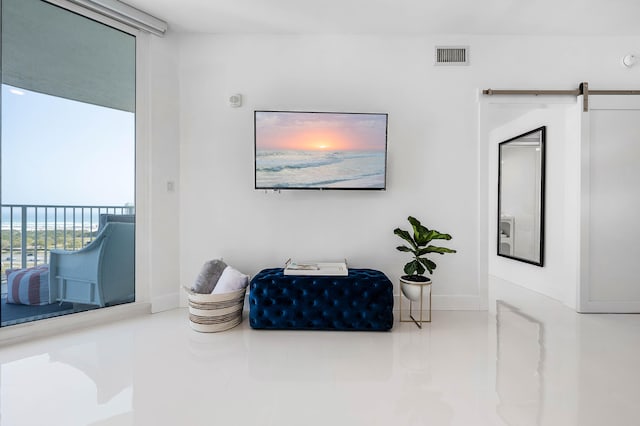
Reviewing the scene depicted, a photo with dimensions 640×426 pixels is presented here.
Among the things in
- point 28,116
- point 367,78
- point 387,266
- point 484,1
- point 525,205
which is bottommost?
point 387,266

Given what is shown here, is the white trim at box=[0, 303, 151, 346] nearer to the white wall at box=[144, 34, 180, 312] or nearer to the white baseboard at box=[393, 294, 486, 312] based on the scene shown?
the white wall at box=[144, 34, 180, 312]

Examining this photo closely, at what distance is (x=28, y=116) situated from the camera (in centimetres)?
247

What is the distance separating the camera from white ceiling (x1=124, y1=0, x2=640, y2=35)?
2.74 metres

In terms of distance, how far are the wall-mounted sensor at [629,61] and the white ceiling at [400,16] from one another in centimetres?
26

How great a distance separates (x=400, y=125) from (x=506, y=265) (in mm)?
2904

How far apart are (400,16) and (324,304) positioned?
282 cm

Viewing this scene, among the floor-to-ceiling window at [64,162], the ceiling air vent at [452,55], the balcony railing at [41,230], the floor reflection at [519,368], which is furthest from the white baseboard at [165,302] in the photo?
the ceiling air vent at [452,55]

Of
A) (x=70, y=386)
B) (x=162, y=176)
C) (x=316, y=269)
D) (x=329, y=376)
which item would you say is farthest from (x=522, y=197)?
(x=70, y=386)

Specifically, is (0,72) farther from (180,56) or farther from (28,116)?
(180,56)

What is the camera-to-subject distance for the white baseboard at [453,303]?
3.19 m

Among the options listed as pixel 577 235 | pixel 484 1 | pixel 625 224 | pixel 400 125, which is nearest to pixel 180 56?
pixel 400 125

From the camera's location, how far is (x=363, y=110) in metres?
3.22

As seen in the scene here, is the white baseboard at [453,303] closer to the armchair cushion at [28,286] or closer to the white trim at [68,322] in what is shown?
the white trim at [68,322]

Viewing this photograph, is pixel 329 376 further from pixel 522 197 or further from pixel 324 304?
pixel 522 197
